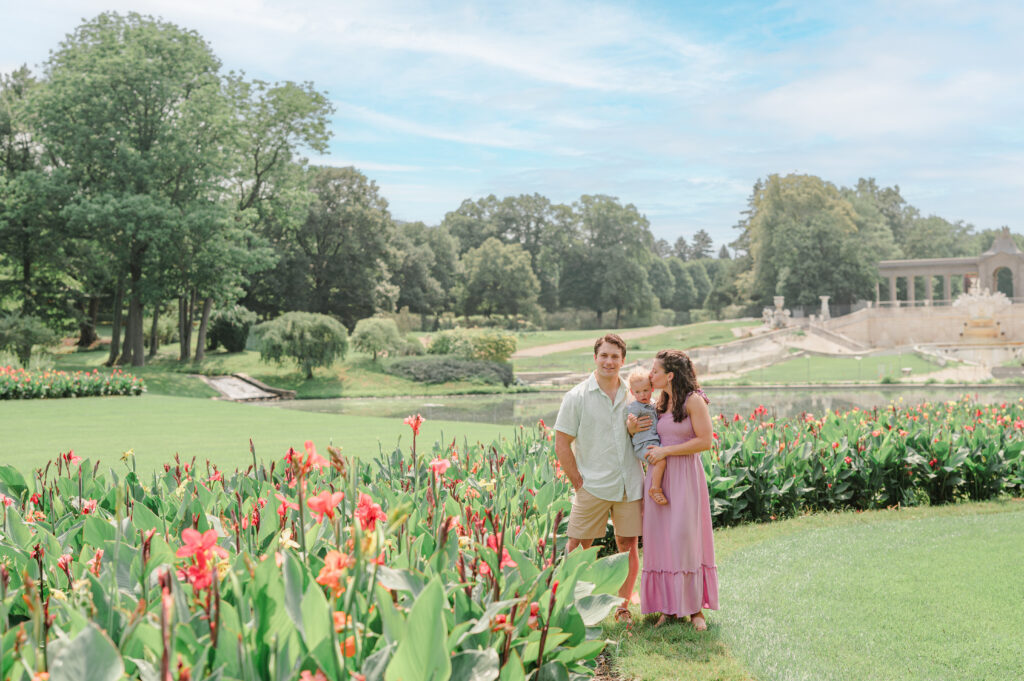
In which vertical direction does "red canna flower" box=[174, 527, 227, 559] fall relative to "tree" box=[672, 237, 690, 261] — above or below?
below

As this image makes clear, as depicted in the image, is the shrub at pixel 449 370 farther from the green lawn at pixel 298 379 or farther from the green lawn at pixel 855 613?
the green lawn at pixel 855 613

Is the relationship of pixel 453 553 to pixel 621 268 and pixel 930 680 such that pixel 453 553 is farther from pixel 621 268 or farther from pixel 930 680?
pixel 621 268

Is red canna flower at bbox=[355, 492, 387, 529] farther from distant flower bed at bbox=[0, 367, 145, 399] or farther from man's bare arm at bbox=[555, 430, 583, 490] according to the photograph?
Answer: distant flower bed at bbox=[0, 367, 145, 399]

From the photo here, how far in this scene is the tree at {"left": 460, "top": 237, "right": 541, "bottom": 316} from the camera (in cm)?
6059

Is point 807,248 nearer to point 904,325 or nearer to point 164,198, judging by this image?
point 904,325

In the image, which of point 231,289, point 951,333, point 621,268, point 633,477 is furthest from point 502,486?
point 621,268

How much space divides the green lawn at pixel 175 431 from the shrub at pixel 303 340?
1068 centimetres

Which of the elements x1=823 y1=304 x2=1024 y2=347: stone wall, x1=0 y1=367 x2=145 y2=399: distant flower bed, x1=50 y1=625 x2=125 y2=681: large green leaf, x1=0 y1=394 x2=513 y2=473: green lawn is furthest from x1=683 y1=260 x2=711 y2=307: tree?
x1=50 y1=625 x2=125 y2=681: large green leaf

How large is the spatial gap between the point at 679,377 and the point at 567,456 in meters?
0.76

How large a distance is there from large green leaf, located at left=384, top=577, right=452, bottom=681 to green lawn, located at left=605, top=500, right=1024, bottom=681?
2210mm

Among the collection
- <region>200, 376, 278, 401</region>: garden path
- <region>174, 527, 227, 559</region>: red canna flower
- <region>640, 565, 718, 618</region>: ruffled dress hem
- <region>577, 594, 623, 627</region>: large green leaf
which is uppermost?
<region>174, 527, 227, 559</region>: red canna flower

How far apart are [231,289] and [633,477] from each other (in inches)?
1094

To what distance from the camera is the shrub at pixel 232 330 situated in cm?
3756

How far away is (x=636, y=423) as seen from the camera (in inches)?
168
